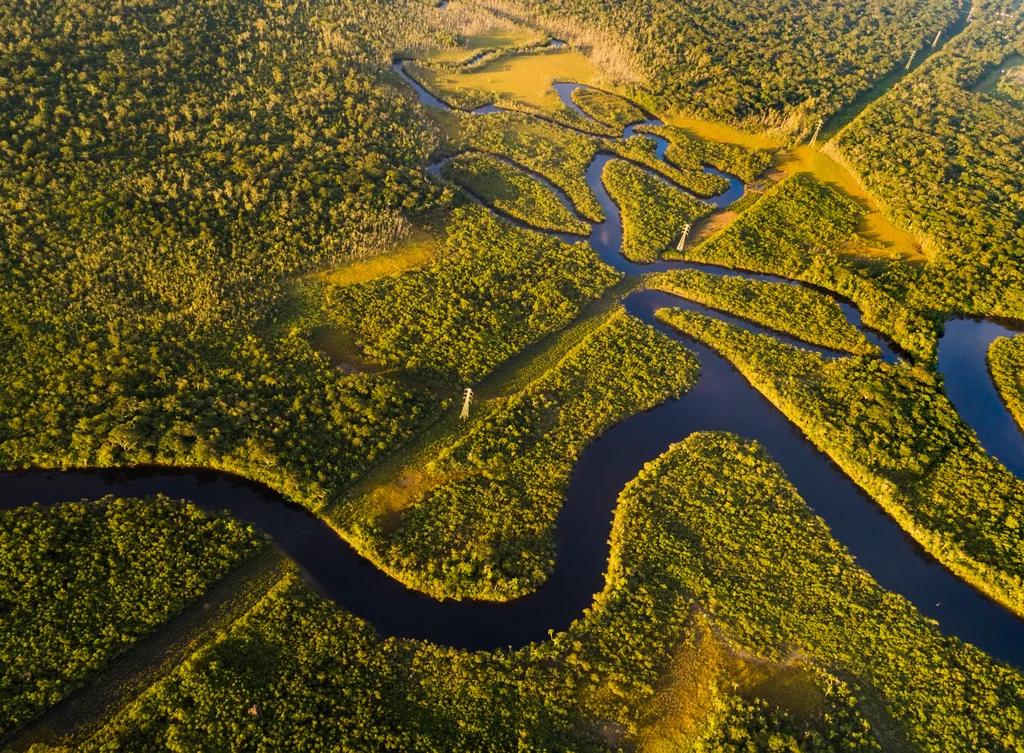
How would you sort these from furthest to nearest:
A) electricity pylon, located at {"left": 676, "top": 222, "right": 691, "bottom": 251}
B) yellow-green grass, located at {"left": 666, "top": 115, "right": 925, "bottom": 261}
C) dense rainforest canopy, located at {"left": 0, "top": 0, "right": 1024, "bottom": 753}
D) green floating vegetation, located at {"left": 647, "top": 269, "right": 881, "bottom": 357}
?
1. yellow-green grass, located at {"left": 666, "top": 115, "right": 925, "bottom": 261}
2. electricity pylon, located at {"left": 676, "top": 222, "right": 691, "bottom": 251}
3. green floating vegetation, located at {"left": 647, "top": 269, "right": 881, "bottom": 357}
4. dense rainforest canopy, located at {"left": 0, "top": 0, "right": 1024, "bottom": 753}

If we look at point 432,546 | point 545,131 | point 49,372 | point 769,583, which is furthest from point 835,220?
point 49,372

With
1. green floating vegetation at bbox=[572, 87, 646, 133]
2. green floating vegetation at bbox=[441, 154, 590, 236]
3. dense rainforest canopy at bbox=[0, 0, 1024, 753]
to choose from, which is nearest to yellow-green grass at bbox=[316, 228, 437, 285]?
dense rainforest canopy at bbox=[0, 0, 1024, 753]

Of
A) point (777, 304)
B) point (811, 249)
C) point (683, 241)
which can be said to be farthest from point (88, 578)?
point (811, 249)

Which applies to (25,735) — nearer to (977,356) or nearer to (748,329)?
(748,329)

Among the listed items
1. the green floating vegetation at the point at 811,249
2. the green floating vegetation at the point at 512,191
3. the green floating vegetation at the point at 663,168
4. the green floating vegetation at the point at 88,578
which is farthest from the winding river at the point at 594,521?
the green floating vegetation at the point at 663,168

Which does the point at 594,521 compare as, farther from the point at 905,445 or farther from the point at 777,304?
the point at 777,304

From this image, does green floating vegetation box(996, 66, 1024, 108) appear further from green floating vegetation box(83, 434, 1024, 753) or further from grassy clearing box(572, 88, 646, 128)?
green floating vegetation box(83, 434, 1024, 753)

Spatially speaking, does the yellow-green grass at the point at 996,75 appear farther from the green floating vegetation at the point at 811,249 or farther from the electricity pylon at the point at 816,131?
the green floating vegetation at the point at 811,249
